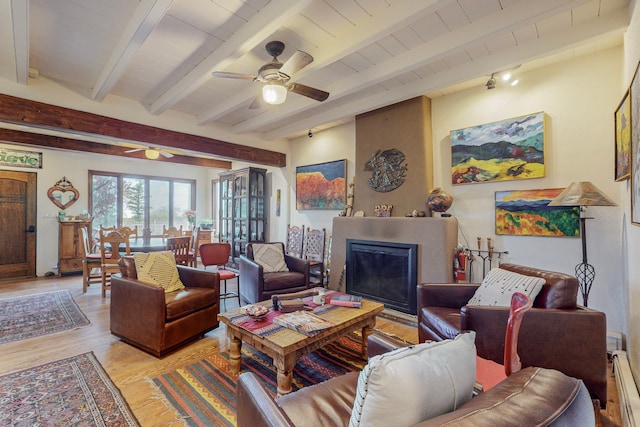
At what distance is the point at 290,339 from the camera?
1.91 metres

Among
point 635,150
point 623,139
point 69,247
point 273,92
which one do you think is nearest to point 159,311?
point 273,92

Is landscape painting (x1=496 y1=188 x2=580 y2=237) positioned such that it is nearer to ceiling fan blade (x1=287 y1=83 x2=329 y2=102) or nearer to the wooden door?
ceiling fan blade (x1=287 y1=83 x2=329 y2=102)

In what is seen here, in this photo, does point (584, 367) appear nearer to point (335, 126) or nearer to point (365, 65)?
point (365, 65)

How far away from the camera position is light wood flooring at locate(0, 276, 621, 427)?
1857mm

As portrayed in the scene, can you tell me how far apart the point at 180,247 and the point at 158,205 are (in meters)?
3.93

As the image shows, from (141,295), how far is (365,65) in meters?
3.06

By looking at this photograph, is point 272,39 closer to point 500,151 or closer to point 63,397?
point 500,151

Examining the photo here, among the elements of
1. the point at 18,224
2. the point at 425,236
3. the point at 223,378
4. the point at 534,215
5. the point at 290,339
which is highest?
the point at 534,215

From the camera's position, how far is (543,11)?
2039 mm

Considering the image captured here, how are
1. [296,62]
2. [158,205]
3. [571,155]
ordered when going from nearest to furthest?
1. [296,62]
2. [571,155]
3. [158,205]

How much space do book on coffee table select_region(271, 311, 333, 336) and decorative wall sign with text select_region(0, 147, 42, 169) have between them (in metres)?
6.39

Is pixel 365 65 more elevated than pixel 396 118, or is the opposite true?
pixel 365 65

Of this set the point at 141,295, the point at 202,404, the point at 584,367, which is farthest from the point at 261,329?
the point at 584,367

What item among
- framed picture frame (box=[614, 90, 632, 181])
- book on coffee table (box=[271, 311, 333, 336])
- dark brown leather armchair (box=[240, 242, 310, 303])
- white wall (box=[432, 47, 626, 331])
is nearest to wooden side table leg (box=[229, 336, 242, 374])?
book on coffee table (box=[271, 311, 333, 336])
